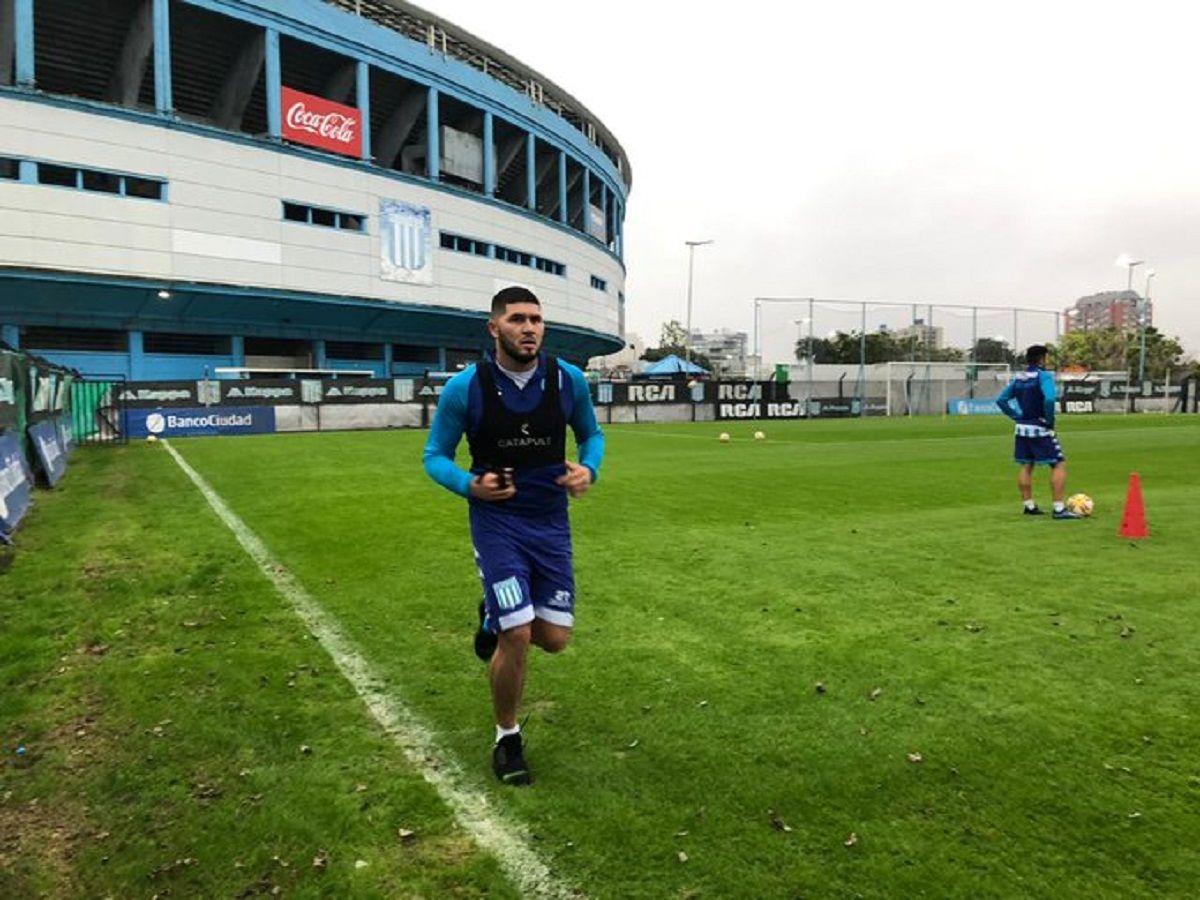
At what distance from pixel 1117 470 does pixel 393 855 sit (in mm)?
16355

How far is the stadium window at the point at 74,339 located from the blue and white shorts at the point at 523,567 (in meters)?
39.1

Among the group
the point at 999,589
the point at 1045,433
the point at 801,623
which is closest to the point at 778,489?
the point at 1045,433

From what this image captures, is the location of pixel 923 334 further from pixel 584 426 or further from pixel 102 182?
pixel 584 426

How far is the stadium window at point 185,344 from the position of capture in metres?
38.1

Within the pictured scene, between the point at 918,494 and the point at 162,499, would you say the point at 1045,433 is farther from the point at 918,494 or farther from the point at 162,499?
the point at 162,499

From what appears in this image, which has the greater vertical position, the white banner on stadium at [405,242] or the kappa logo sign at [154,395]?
the white banner on stadium at [405,242]

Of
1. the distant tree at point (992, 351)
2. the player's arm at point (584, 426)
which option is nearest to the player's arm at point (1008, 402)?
the player's arm at point (584, 426)

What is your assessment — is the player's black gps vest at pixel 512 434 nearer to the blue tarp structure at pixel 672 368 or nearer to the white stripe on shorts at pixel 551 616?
the white stripe on shorts at pixel 551 616

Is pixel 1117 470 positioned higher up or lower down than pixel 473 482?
lower down

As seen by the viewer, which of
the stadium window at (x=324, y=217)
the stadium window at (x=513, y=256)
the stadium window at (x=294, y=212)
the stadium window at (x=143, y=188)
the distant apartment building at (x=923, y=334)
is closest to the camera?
the stadium window at (x=143, y=188)

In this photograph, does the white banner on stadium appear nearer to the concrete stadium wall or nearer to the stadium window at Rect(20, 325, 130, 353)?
the concrete stadium wall

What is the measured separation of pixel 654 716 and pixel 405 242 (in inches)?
1698

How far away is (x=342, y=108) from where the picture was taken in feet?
134

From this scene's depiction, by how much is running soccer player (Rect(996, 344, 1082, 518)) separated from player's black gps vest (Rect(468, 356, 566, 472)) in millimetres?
7845
